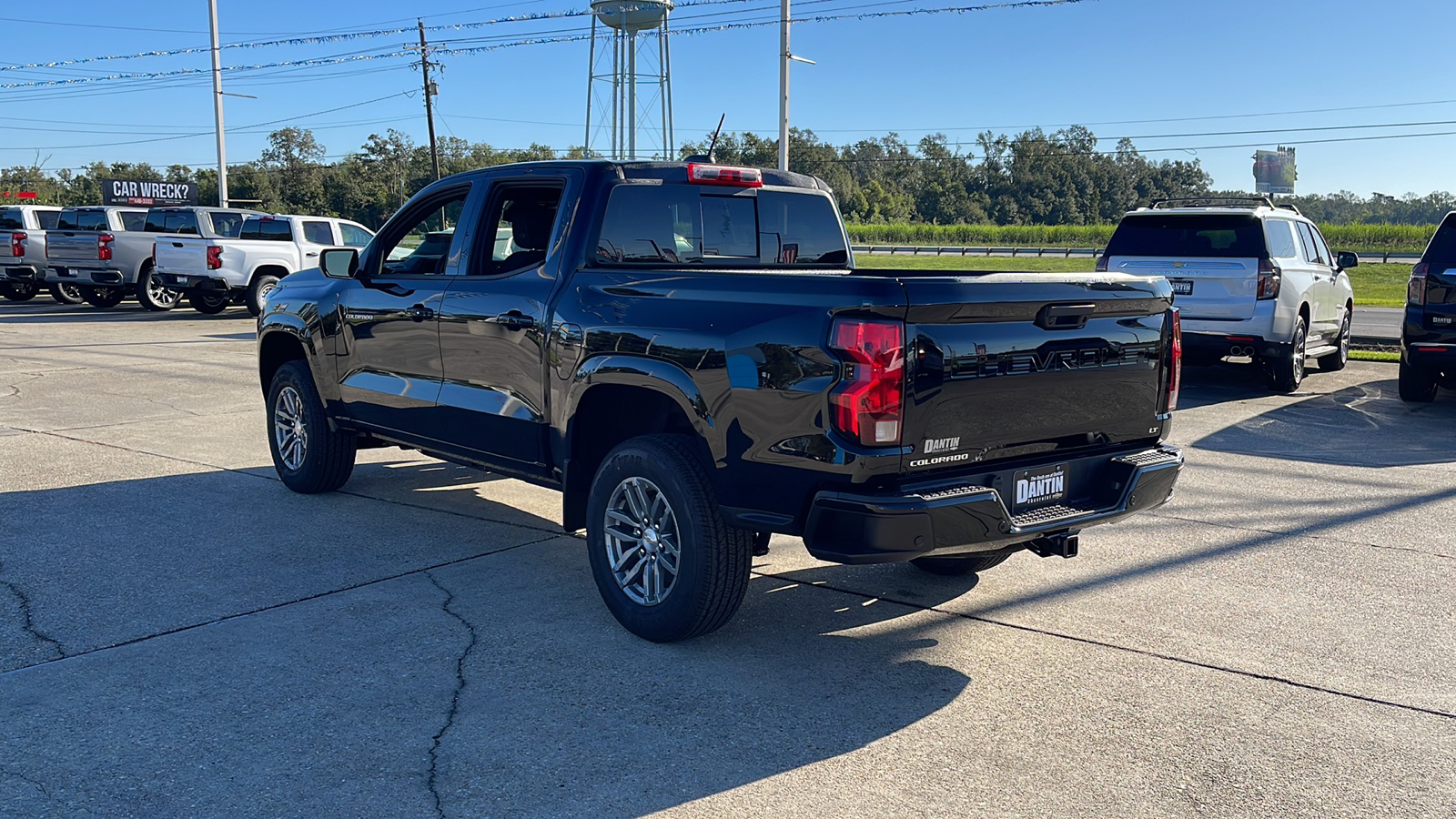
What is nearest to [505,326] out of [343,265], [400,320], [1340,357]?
[400,320]

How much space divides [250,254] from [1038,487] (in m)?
20.0

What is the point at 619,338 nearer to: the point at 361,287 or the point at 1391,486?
the point at 361,287

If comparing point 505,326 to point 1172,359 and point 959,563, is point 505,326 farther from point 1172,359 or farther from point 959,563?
point 1172,359

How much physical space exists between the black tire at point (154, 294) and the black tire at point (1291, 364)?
1977 cm

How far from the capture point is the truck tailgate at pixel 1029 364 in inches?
157

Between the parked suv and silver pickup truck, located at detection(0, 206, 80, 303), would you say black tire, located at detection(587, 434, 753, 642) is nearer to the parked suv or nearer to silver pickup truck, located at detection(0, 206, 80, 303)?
the parked suv

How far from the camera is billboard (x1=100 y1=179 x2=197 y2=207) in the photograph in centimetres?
4162

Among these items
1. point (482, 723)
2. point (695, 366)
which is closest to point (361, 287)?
point (695, 366)

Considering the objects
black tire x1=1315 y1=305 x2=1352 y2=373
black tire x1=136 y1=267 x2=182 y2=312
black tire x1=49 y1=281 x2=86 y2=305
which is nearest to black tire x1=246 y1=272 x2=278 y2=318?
black tire x1=136 y1=267 x2=182 y2=312

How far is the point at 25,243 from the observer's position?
24328mm

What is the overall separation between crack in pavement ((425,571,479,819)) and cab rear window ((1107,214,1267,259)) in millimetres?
8549

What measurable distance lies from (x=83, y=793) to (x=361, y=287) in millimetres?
3677

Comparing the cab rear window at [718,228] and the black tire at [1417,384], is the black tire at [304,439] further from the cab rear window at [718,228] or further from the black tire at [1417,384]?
the black tire at [1417,384]

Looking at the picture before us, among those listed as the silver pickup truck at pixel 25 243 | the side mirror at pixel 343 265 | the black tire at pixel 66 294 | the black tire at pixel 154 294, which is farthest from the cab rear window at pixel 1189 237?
the black tire at pixel 66 294
